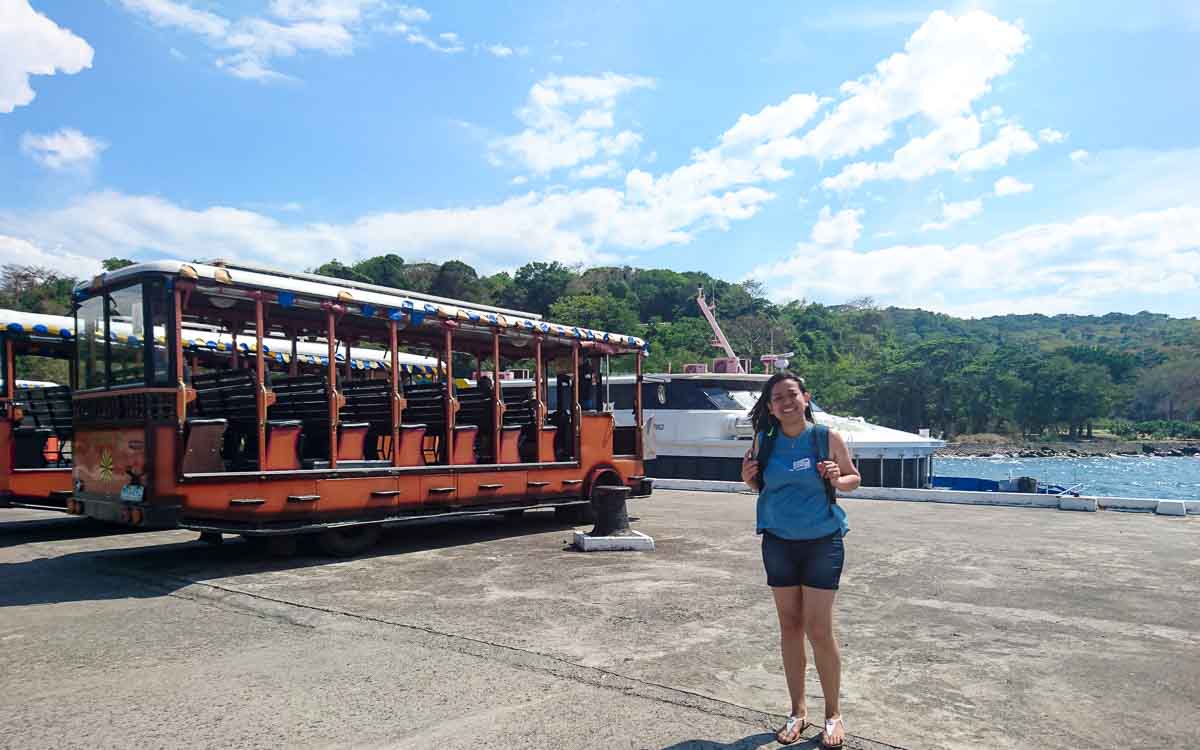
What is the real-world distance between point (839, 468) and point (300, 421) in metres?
6.54

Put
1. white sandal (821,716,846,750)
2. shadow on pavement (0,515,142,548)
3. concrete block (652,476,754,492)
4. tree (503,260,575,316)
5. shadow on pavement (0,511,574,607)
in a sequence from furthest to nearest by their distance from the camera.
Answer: tree (503,260,575,316), concrete block (652,476,754,492), shadow on pavement (0,515,142,548), shadow on pavement (0,511,574,607), white sandal (821,716,846,750)

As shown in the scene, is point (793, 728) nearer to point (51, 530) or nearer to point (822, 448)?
point (822, 448)

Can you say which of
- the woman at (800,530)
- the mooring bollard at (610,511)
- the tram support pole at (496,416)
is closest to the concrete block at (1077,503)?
the mooring bollard at (610,511)

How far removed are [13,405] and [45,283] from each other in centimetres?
5337

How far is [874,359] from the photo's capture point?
318 ft

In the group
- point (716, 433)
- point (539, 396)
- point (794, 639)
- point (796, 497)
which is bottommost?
point (794, 639)

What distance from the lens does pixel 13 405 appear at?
10.9 m

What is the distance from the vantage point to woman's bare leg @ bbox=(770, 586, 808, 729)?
157 inches

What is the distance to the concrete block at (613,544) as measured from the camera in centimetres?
956

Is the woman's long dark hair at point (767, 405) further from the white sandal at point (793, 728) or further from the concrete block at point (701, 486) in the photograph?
the concrete block at point (701, 486)

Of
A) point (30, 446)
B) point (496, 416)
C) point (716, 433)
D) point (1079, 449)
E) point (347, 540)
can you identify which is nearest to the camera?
point (347, 540)

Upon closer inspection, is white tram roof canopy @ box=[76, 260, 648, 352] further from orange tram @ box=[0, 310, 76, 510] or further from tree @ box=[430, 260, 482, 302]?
tree @ box=[430, 260, 482, 302]

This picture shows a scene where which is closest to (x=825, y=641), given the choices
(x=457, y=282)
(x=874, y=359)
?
(x=874, y=359)

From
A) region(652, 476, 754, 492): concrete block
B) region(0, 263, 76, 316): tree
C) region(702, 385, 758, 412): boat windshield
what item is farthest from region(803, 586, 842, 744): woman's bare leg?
region(0, 263, 76, 316): tree
